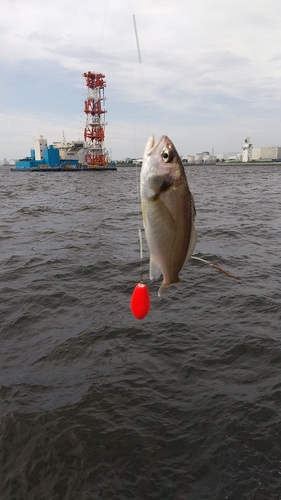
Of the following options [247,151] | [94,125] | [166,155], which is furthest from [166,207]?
[247,151]

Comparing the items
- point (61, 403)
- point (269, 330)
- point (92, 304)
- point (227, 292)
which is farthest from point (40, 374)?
point (227, 292)

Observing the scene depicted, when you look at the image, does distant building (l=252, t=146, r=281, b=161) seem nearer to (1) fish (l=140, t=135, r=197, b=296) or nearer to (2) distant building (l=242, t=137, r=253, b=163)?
(2) distant building (l=242, t=137, r=253, b=163)

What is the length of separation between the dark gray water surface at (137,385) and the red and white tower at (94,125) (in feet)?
275

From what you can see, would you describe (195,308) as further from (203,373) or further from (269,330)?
(203,373)

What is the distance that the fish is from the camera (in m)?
2.83

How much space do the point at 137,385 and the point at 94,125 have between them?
9069 cm

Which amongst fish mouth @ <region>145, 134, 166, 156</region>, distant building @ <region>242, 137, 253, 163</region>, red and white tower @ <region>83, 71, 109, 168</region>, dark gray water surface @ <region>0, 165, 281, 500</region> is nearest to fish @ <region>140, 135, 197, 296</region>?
fish mouth @ <region>145, 134, 166, 156</region>

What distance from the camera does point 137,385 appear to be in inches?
217

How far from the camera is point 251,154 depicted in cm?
14988

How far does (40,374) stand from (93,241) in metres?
8.97

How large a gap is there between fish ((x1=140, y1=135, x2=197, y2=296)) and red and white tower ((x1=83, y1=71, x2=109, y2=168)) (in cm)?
8983

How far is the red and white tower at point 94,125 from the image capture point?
84.4 m

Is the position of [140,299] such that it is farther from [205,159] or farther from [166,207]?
[205,159]

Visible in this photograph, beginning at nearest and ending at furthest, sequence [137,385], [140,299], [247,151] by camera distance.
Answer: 1. [140,299]
2. [137,385]
3. [247,151]
